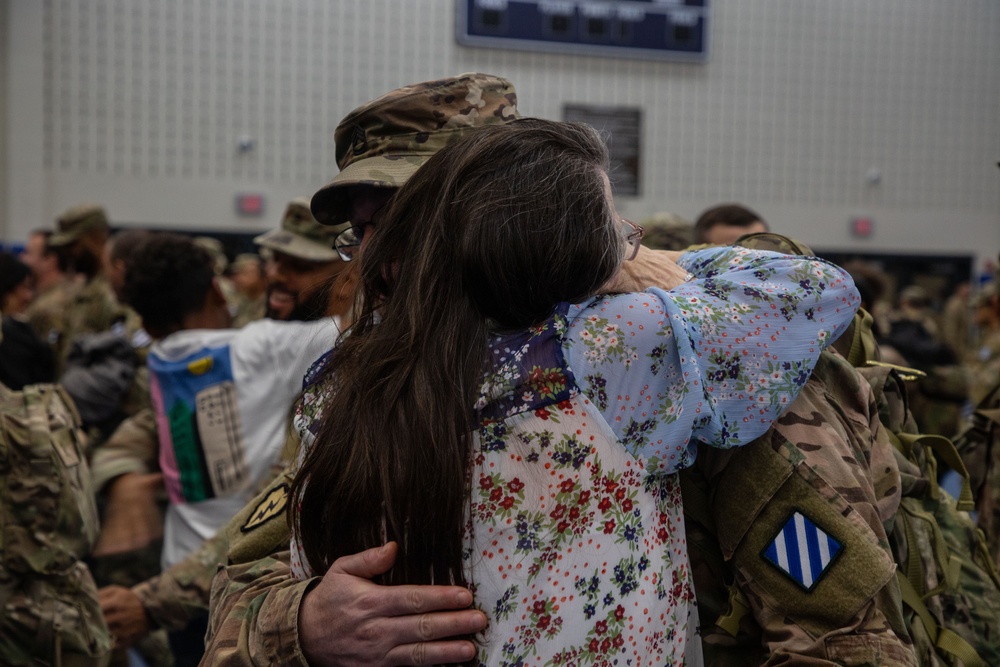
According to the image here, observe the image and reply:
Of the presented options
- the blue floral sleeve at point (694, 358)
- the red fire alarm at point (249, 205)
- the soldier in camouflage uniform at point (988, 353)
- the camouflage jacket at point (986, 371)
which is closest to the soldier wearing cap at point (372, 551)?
the blue floral sleeve at point (694, 358)

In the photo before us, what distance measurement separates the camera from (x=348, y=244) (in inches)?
58.4

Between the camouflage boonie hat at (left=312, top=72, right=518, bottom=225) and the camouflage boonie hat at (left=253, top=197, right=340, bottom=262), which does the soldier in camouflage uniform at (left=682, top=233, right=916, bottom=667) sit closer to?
the camouflage boonie hat at (left=312, top=72, right=518, bottom=225)

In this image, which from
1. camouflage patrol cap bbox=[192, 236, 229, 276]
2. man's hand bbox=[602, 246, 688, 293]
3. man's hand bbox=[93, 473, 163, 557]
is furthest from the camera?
camouflage patrol cap bbox=[192, 236, 229, 276]

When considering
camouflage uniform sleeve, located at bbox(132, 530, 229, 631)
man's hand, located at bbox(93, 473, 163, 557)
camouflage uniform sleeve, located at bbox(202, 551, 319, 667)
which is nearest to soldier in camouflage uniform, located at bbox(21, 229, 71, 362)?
man's hand, located at bbox(93, 473, 163, 557)

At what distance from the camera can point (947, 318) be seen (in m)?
9.25

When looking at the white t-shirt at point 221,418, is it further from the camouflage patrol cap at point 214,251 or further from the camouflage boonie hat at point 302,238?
the camouflage patrol cap at point 214,251

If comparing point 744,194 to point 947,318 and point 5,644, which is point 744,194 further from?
point 5,644

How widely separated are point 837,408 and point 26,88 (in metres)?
8.48

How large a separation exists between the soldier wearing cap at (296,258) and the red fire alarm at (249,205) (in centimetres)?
602

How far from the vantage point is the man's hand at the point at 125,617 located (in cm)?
217

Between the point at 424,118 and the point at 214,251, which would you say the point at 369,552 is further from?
the point at 214,251

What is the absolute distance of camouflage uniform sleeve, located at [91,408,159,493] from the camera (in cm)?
253

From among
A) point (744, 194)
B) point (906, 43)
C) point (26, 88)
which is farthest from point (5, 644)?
point (906, 43)

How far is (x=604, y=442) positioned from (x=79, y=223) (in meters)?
4.81
